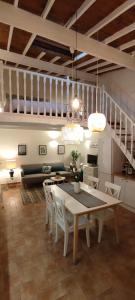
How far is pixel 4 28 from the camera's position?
3043mm

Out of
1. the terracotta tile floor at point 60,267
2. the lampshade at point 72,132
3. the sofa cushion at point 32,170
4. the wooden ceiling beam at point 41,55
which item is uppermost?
the wooden ceiling beam at point 41,55

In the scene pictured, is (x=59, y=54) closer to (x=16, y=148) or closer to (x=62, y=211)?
(x=62, y=211)

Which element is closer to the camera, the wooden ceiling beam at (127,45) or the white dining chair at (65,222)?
the white dining chair at (65,222)

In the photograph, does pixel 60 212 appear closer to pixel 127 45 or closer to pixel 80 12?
pixel 80 12

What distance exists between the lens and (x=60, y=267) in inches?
94.7

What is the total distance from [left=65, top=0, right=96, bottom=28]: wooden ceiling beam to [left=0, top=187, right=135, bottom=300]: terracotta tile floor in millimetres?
3660

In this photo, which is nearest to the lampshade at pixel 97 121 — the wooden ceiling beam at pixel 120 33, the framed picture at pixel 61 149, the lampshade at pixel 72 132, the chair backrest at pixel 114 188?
the lampshade at pixel 72 132

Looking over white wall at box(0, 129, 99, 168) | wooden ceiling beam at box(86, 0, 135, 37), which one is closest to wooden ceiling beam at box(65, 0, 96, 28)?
wooden ceiling beam at box(86, 0, 135, 37)

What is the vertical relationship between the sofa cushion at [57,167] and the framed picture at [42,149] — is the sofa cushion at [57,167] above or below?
below

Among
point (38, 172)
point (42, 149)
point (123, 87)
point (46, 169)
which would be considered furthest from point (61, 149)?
point (123, 87)

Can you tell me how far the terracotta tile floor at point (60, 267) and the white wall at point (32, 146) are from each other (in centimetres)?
362

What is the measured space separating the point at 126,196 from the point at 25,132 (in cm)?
466

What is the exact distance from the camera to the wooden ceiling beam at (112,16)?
87.7 inches

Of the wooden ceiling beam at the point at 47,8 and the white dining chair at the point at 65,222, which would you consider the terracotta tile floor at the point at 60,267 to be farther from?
the wooden ceiling beam at the point at 47,8
